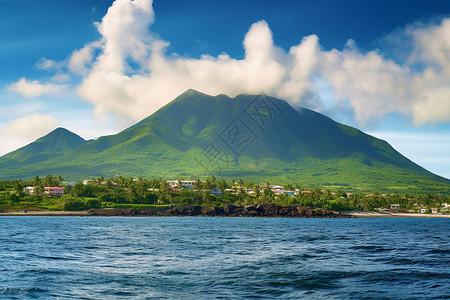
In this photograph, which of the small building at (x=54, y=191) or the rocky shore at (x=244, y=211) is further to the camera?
the small building at (x=54, y=191)

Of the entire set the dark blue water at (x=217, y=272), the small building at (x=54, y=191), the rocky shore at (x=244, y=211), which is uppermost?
the small building at (x=54, y=191)

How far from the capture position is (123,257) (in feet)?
122

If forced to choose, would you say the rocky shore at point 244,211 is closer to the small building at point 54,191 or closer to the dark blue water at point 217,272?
the small building at point 54,191

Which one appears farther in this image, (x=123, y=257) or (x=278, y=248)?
(x=278, y=248)

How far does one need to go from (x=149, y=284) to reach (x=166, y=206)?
153768 mm

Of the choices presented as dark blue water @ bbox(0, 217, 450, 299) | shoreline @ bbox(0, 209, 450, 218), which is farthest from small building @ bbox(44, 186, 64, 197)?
dark blue water @ bbox(0, 217, 450, 299)

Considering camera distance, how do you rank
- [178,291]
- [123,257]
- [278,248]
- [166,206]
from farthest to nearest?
[166,206] < [278,248] < [123,257] < [178,291]

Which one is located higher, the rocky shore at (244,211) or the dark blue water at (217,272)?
the dark blue water at (217,272)

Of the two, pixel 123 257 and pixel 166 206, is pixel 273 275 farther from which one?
pixel 166 206

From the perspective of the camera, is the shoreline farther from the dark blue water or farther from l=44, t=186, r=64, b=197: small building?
the dark blue water

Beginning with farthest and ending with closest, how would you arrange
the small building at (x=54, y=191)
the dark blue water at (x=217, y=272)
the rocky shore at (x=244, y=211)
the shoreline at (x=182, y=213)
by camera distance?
the small building at (x=54, y=191)
the rocky shore at (x=244, y=211)
the shoreline at (x=182, y=213)
the dark blue water at (x=217, y=272)

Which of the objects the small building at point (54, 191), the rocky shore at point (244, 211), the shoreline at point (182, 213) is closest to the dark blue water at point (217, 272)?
the shoreline at point (182, 213)

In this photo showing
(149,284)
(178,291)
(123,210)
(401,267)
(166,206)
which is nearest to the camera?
(178,291)

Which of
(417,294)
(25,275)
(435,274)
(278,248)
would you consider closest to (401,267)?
(435,274)
